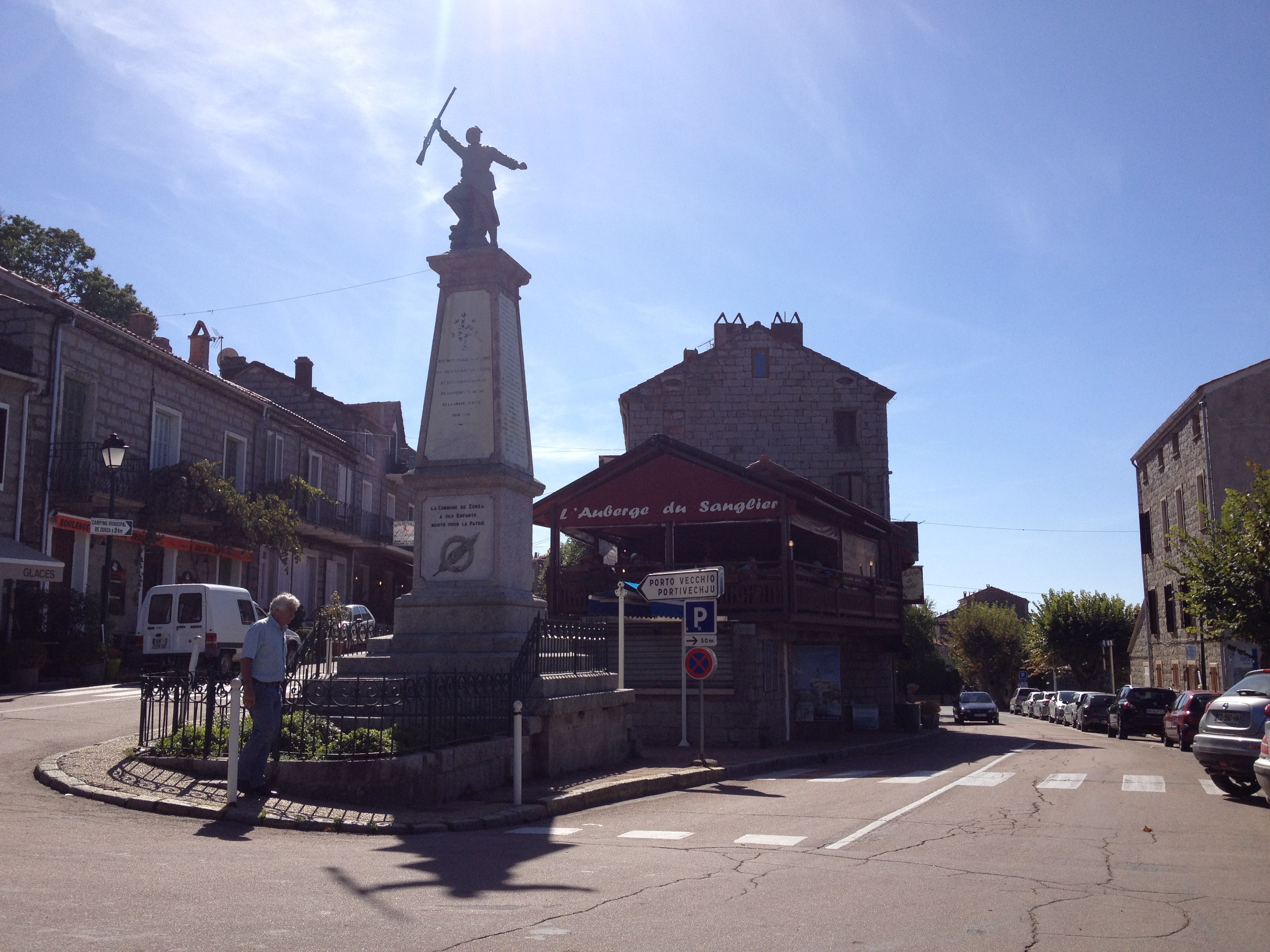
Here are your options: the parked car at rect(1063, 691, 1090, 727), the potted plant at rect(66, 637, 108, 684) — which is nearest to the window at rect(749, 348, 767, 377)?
the parked car at rect(1063, 691, 1090, 727)

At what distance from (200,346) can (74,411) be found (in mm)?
14320

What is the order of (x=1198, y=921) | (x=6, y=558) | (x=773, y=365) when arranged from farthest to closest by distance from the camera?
(x=773, y=365)
(x=6, y=558)
(x=1198, y=921)

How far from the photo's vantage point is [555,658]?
1293cm

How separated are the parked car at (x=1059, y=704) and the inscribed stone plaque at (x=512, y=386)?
3203cm

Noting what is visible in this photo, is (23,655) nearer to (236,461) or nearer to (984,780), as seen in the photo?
(236,461)

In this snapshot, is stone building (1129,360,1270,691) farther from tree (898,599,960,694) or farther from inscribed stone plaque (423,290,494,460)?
inscribed stone plaque (423,290,494,460)

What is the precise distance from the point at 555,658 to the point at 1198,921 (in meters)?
7.93

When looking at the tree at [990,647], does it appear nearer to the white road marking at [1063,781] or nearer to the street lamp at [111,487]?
the white road marking at [1063,781]

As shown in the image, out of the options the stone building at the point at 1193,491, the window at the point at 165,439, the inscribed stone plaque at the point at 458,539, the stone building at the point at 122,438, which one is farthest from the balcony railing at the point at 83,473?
the stone building at the point at 1193,491

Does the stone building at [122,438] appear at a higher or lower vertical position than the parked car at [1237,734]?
higher

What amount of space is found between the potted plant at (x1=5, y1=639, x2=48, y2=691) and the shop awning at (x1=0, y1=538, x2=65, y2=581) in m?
1.55

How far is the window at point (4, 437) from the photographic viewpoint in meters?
23.8

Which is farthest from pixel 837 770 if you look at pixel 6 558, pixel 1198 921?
pixel 6 558

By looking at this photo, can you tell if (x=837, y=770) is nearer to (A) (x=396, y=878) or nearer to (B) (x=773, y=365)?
(A) (x=396, y=878)
